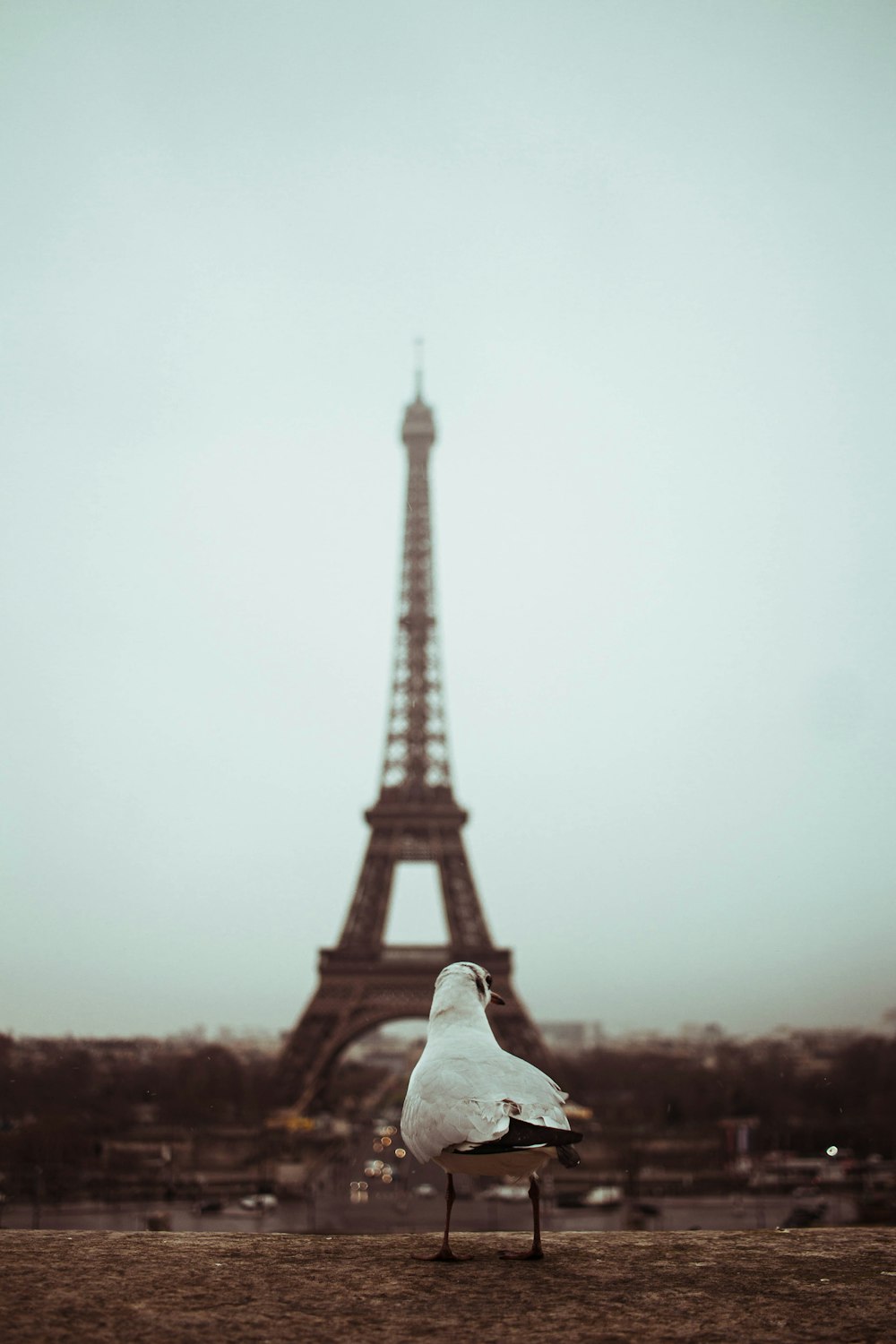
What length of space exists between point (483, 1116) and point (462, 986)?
952 millimetres

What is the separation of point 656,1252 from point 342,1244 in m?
1.20

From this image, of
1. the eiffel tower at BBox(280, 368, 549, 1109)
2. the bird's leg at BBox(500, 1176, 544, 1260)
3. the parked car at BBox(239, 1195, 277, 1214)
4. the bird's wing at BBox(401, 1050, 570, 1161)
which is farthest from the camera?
the eiffel tower at BBox(280, 368, 549, 1109)

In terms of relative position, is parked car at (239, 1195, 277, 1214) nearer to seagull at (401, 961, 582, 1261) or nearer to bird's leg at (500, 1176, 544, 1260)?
bird's leg at (500, 1176, 544, 1260)

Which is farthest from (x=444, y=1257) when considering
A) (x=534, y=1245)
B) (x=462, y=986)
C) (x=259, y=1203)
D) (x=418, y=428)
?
(x=418, y=428)

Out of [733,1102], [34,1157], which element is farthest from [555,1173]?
[34,1157]

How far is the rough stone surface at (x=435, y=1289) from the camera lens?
9.96 ft

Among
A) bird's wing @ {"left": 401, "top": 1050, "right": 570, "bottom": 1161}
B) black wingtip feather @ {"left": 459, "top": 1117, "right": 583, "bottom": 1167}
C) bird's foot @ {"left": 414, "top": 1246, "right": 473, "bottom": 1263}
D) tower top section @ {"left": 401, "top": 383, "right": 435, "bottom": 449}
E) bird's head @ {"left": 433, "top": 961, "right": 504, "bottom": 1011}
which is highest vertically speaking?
tower top section @ {"left": 401, "top": 383, "right": 435, "bottom": 449}

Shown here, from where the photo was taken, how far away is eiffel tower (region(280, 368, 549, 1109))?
36625mm

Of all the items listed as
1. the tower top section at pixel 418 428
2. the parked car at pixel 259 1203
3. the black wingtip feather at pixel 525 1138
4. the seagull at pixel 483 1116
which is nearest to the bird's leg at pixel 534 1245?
the seagull at pixel 483 1116

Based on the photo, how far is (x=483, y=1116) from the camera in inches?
153

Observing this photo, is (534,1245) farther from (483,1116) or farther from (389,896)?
(389,896)

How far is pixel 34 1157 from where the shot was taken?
21953mm

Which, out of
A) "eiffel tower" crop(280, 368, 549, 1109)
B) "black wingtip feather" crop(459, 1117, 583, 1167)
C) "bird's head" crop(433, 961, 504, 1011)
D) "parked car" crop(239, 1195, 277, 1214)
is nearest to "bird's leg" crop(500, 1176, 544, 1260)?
"black wingtip feather" crop(459, 1117, 583, 1167)

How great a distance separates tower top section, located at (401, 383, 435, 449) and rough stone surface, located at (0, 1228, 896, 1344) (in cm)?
4370
